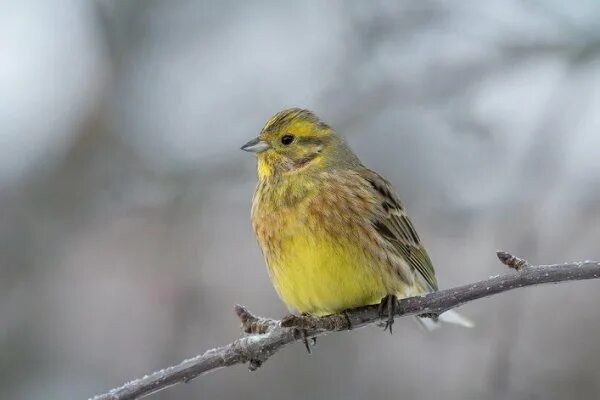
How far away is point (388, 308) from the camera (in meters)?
4.01

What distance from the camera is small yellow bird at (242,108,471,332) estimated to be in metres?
4.23

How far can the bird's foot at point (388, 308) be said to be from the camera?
3.96 metres

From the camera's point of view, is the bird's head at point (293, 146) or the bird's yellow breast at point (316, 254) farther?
the bird's head at point (293, 146)

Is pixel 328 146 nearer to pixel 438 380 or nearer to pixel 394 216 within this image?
pixel 394 216

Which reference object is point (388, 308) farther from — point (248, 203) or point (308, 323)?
point (248, 203)

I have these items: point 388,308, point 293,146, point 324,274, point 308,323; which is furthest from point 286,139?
point 308,323

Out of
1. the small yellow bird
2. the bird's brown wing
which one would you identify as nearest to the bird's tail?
the small yellow bird

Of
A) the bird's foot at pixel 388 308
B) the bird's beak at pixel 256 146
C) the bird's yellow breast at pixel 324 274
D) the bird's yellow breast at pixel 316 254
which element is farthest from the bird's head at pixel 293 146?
the bird's foot at pixel 388 308

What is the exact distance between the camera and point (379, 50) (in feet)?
24.0

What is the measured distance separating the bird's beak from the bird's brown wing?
21.4 inches

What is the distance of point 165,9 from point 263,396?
11.9 feet

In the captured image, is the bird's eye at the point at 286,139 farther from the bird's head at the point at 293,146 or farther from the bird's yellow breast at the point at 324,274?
the bird's yellow breast at the point at 324,274

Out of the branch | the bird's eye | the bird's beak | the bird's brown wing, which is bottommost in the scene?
the branch

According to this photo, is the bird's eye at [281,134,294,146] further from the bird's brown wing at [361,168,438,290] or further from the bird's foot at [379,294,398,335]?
the bird's foot at [379,294,398,335]
